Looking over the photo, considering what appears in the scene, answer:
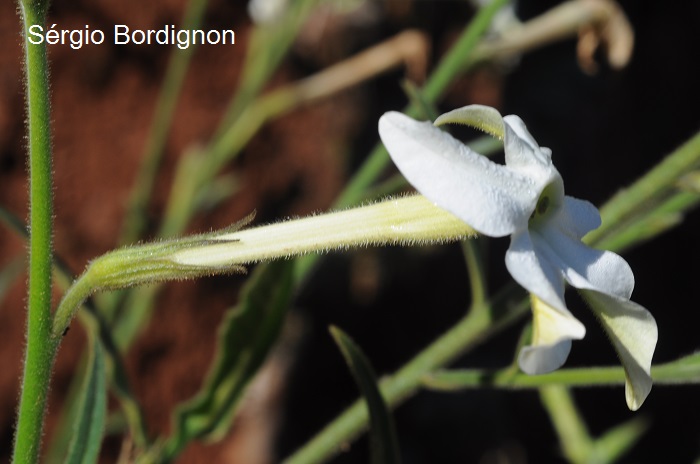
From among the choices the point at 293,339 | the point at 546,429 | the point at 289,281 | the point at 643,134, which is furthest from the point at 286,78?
the point at 289,281

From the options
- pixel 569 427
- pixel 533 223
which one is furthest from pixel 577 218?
pixel 569 427

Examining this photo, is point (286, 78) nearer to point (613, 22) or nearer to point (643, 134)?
point (643, 134)

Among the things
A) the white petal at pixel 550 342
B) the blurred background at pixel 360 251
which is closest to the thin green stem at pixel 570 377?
the white petal at pixel 550 342

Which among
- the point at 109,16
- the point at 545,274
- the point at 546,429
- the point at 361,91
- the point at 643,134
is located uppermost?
the point at 109,16

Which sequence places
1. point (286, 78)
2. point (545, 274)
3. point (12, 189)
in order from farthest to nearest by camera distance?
1. point (286, 78)
2. point (12, 189)
3. point (545, 274)

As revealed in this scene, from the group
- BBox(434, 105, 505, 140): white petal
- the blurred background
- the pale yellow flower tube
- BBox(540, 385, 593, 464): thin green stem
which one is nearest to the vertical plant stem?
the pale yellow flower tube

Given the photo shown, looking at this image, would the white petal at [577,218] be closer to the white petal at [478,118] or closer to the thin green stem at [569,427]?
the white petal at [478,118]

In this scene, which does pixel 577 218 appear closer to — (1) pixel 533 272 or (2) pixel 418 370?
(1) pixel 533 272
